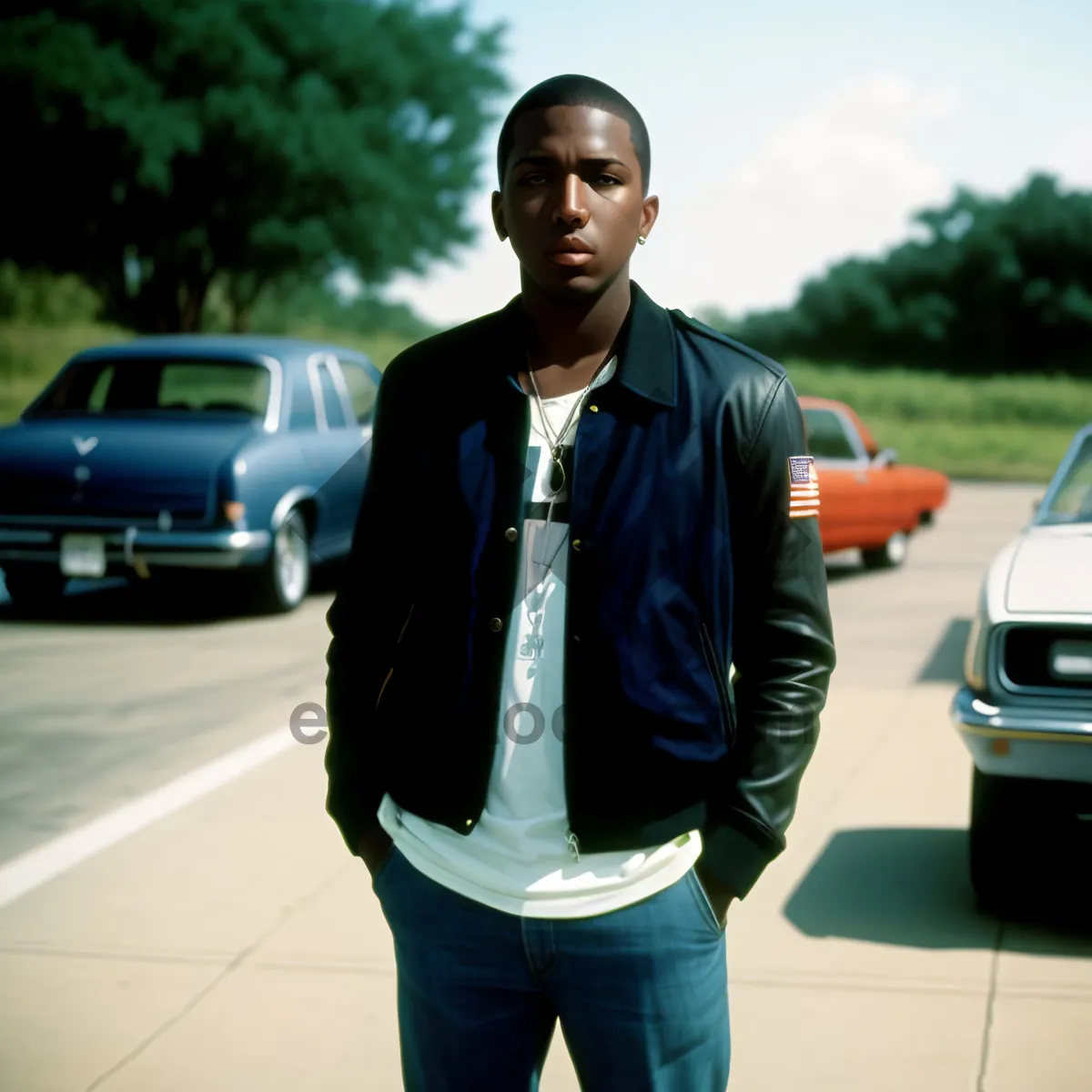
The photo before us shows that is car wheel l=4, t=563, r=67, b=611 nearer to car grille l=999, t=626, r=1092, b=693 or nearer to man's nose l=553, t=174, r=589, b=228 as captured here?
car grille l=999, t=626, r=1092, b=693

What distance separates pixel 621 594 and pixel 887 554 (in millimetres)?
12956

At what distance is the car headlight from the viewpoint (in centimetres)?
470

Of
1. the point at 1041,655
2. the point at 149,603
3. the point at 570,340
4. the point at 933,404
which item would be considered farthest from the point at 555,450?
the point at 933,404

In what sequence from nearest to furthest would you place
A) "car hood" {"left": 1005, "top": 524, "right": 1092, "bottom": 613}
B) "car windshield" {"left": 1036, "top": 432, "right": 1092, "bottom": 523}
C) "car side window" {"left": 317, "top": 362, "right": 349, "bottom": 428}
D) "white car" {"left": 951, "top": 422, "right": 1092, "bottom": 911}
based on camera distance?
"white car" {"left": 951, "top": 422, "right": 1092, "bottom": 911}
"car hood" {"left": 1005, "top": 524, "right": 1092, "bottom": 613}
"car windshield" {"left": 1036, "top": 432, "right": 1092, "bottom": 523}
"car side window" {"left": 317, "top": 362, "right": 349, "bottom": 428}

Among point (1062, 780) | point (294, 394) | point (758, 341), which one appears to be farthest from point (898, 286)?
point (1062, 780)

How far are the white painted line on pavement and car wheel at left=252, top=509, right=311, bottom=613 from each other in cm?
358

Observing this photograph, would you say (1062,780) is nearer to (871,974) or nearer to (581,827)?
(871,974)

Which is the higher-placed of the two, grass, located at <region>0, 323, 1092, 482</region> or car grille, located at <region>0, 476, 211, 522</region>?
car grille, located at <region>0, 476, 211, 522</region>

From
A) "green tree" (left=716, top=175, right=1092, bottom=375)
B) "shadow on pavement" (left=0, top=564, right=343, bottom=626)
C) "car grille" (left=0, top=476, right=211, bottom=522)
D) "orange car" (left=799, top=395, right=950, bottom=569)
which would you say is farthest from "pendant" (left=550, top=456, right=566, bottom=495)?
"green tree" (left=716, top=175, right=1092, bottom=375)

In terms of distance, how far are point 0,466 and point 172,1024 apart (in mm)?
7396

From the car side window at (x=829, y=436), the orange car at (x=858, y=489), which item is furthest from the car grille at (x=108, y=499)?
the car side window at (x=829, y=436)

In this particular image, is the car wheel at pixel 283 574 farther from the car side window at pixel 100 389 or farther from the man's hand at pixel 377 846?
the man's hand at pixel 377 846

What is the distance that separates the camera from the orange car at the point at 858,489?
12945 millimetres

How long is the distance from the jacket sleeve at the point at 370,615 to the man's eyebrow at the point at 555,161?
321mm
